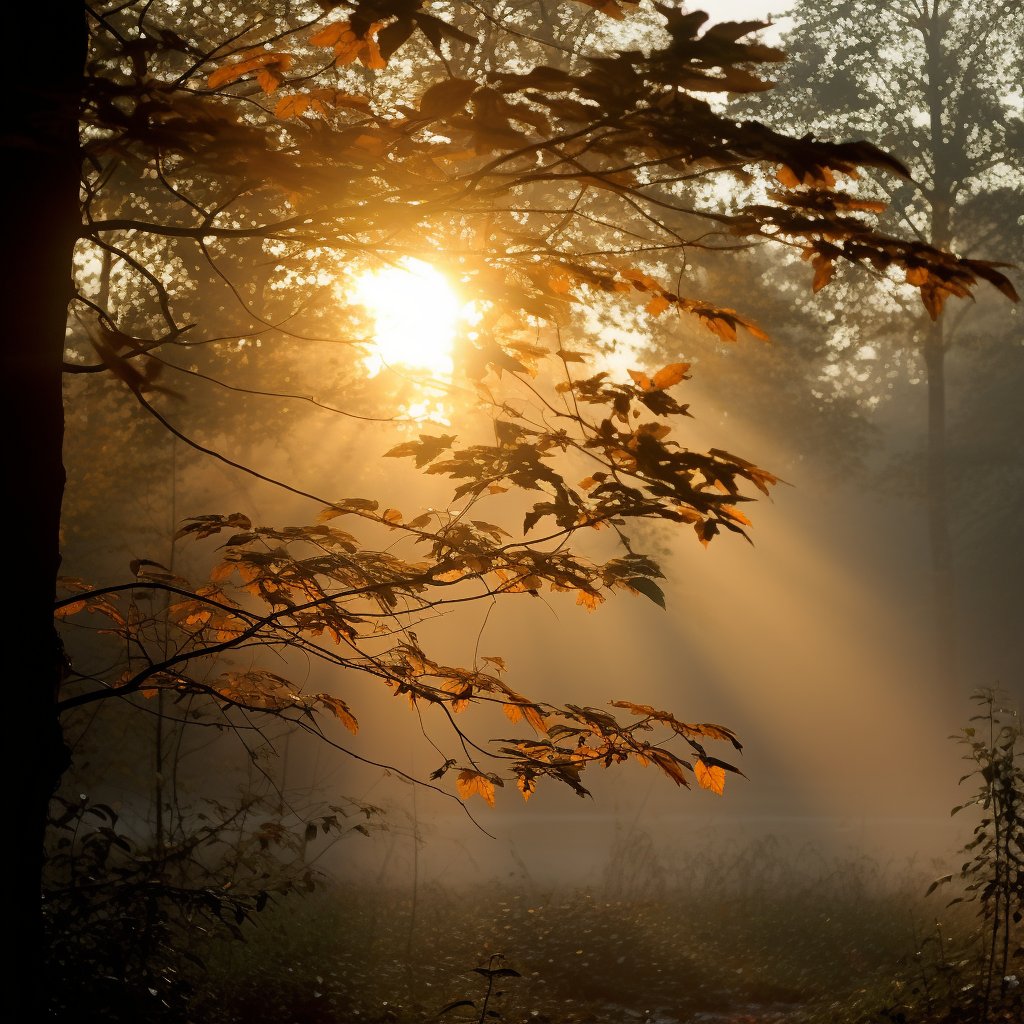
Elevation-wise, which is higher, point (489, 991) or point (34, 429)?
point (34, 429)

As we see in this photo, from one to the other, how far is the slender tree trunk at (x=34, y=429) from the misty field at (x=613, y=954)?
11.6 ft

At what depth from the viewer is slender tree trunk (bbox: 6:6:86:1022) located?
2.91m

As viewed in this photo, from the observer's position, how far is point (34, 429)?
3021mm

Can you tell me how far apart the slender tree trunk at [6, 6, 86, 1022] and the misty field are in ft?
11.6

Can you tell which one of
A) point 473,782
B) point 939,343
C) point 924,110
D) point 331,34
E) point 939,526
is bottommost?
point 473,782

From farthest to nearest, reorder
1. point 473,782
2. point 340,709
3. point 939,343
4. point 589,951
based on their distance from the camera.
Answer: point 939,343 → point 589,951 → point 340,709 → point 473,782

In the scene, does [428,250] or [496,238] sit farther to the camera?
[496,238]

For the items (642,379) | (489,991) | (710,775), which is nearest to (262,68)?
(642,379)

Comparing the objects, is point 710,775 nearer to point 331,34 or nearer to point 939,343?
point 331,34

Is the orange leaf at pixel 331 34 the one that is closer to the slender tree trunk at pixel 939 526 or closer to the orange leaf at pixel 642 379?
the orange leaf at pixel 642 379

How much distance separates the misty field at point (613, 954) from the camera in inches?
279

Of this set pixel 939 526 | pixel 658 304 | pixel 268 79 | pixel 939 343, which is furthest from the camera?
pixel 939 526

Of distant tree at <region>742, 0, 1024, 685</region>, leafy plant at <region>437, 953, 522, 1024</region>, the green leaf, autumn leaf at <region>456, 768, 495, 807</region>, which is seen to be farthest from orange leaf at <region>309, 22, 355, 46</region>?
distant tree at <region>742, 0, 1024, 685</region>

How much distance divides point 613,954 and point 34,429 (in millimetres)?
7795
